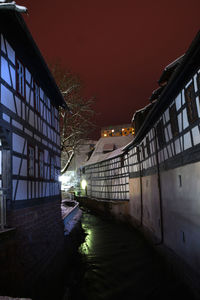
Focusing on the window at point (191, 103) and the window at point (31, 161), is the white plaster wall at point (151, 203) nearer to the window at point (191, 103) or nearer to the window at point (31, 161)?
the window at point (191, 103)

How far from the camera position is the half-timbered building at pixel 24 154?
21.8ft

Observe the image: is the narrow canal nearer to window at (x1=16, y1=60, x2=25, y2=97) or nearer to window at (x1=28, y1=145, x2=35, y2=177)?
window at (x1=28, y1=145, x2=35, y2=177)

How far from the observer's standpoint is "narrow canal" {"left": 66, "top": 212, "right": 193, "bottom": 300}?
8.32 metres

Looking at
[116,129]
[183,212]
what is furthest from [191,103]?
[116,129]

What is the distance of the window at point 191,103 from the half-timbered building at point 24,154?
5.07m

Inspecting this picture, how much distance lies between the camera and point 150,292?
8422 mm

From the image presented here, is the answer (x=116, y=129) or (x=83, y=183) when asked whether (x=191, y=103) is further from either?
(x=116, y=129)

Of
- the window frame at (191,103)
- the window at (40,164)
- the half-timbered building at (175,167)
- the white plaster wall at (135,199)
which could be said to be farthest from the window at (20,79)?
the white plaster wall at (135,199)

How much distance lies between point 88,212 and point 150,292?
839 inches

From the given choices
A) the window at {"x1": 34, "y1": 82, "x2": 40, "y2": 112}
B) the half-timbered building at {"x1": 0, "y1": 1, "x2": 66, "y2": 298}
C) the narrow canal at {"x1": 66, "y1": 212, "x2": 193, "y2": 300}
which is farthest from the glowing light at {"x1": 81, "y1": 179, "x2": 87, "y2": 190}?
the window at {"x1": 34, "y1": 82, "x2": 40, "y2": 112}

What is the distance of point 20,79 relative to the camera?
837cm

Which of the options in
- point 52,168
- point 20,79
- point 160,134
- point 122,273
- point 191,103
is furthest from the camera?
point 52,168

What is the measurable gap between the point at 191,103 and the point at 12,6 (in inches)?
215

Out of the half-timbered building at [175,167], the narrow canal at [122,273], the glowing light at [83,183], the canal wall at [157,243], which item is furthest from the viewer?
the glowing light at [83,183]
